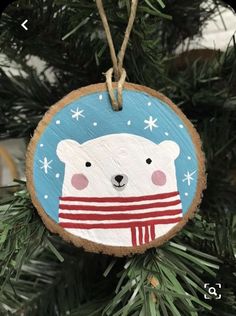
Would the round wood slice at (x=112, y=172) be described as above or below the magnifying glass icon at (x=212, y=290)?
above

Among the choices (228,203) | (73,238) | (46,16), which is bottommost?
(228,203)

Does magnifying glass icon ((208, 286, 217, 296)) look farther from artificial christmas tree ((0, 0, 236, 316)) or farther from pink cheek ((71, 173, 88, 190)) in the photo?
pink cheek ((71, 173, 88, 190))

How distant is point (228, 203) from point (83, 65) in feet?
0.62

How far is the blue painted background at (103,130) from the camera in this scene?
0.99 ft

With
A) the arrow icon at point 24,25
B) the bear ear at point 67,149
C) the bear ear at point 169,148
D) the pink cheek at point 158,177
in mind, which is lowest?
the pink cheek at point 158,177

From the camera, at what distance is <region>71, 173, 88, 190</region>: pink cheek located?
30 cm

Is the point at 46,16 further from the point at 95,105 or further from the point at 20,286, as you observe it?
the point at 20,286

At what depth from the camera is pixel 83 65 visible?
1.42ft

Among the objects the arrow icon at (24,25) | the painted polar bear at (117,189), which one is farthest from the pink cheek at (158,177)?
the arrow icon at (24,25)

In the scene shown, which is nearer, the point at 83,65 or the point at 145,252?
the point at 145,252

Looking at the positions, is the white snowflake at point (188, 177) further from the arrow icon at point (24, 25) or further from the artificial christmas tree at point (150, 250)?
the arrow icon at point (24, 25)

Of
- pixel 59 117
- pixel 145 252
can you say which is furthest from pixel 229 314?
pixel 59 117

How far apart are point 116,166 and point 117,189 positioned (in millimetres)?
14

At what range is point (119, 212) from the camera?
302mm
